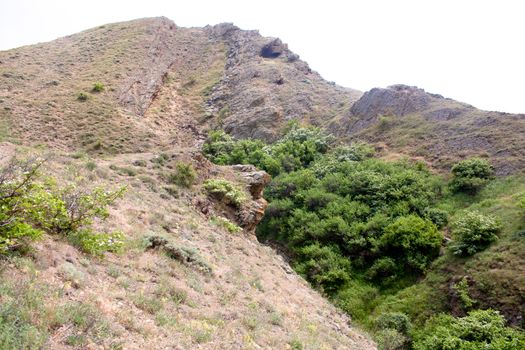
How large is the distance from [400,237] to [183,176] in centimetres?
994

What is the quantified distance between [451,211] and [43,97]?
28.3 metres

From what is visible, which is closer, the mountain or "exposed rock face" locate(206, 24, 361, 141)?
the mountain

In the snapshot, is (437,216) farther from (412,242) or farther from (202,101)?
(202,101)

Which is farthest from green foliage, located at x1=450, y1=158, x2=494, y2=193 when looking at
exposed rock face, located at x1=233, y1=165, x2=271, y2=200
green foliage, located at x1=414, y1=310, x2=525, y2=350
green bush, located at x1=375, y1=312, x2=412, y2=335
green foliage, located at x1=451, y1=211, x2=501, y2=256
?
exposed rock face, located at x1=233, y1=165, x2=271, y2=200

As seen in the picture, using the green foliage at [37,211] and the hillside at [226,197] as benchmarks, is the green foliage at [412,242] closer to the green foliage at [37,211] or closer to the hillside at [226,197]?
the hillside at [226,197]

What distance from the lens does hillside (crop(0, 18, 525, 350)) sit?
6.48m

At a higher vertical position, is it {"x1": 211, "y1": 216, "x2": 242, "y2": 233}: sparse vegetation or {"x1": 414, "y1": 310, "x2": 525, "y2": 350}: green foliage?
{"x1": 211, "y1": 216, "x2": 242, "y2": 233}: sparse vegetation

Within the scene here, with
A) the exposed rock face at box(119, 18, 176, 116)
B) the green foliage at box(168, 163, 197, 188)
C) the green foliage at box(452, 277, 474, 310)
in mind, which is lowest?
the green foliage at box(452, 277, 474, 310)

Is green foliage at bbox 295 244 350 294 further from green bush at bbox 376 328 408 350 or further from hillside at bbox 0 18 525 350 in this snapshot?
green bush at bbox 376 328 408 350

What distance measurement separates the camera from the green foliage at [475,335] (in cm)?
1135

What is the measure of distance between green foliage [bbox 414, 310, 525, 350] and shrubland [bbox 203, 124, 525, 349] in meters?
0.03

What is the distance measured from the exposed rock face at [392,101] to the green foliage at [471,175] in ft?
36.7

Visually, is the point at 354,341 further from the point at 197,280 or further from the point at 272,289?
the point at 197,280

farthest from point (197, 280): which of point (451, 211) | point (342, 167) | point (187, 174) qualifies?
point (342, 167)
